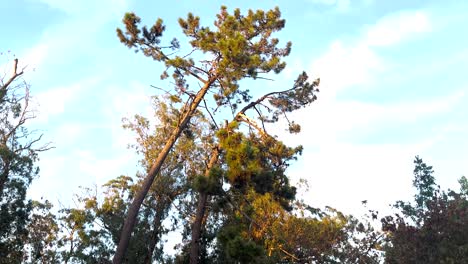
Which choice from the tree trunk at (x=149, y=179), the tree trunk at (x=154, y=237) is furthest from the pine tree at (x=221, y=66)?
the tree trunk at (x=154, y=237)

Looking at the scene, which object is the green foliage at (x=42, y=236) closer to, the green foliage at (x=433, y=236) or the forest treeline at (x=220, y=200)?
the forest treeline at (x=220, y=200)

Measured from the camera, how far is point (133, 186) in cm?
2778

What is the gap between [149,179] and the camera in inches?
547

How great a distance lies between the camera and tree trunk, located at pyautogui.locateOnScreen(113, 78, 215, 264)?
41.9ft

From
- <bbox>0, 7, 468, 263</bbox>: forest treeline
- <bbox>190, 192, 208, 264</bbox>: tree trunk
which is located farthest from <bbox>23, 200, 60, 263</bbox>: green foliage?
<bbox>190, 192, 208, 264</bbox>: tree trunk

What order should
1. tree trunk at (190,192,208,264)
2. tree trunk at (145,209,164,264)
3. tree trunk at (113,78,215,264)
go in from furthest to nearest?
tree trunk at (145,209,164,264) < tree trunk at (190,192,208,264) < tree trunk at (113,78,215,264)

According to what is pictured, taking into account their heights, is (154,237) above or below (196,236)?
above

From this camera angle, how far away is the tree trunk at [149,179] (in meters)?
12.8

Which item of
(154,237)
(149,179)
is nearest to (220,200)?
(149,179)

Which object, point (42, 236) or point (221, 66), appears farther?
point (42, 236)

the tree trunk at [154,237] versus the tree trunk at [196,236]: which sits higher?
the tree trunk at [154,237]

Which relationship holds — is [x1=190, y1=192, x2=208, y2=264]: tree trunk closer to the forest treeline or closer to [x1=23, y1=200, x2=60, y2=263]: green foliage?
the forest treeline

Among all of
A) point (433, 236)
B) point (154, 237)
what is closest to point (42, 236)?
point (154, 237)

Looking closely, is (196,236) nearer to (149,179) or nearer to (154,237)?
(149,179)
